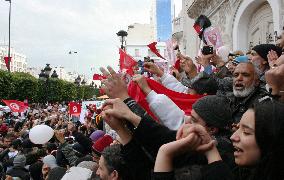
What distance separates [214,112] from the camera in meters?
2.63

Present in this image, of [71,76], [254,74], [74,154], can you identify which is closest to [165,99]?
[254,74]

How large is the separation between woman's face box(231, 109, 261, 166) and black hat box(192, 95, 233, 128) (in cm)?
50

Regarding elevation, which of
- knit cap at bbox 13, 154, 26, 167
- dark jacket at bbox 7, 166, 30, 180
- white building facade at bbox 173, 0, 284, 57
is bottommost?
dark jacket at bbox 7, 166, 30, 180

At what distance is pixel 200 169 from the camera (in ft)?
6.70

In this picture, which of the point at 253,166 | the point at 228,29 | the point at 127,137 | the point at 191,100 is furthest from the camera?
the point at 228,29

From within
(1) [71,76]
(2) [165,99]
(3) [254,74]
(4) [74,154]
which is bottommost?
(4) [74,154]

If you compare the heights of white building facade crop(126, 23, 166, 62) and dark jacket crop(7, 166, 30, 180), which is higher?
white building facade crop(126, 23, 166, 62)

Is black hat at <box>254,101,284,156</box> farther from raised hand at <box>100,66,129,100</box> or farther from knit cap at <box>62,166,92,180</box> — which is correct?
knit cap at <box>62,166,92,180</box>

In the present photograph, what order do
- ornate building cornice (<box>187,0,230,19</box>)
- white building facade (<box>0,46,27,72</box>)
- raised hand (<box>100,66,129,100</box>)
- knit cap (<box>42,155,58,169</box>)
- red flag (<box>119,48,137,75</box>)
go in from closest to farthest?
raised hand (<box>100,66,129,100</box>) < knit cap (<box>42,155,58,169</box>) < red flag (<box>119,48,137,75</box>) < ornate building cornice (<box>187,0,230,19</box>) < white building facade (<box>0,46,27,72</box>)

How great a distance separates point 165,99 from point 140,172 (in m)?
→ 0.63

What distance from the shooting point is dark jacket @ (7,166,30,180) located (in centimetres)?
663

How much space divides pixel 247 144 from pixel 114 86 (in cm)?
110

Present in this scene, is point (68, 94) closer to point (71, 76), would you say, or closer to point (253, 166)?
point (253, 166)

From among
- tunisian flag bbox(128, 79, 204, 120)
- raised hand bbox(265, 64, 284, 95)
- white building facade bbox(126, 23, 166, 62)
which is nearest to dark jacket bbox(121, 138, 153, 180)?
raised hand bbox(265, 64, 284, 95)
